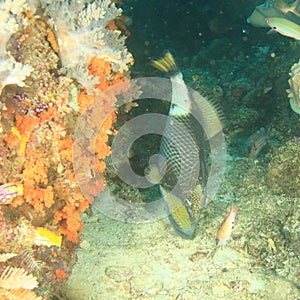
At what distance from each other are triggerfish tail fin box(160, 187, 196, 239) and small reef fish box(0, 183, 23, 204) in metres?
1.41

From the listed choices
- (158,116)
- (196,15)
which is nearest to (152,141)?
(158,116)

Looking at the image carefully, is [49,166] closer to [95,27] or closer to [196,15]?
[95,27]

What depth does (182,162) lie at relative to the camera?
3.16 m

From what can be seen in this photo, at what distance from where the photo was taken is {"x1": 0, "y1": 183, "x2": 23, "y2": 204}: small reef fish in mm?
2123

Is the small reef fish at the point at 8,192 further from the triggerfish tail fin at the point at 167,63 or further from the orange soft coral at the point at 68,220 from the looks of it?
the triggerfish tail fin at the point at 167,63

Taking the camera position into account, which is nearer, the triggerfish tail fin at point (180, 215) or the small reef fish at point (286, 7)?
the triggerfish tail fin at point (180, 215)

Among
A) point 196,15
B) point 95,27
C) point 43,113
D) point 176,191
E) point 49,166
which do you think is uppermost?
point 95,27

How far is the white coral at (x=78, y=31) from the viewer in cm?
239

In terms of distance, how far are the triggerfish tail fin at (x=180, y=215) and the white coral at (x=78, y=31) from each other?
134cm

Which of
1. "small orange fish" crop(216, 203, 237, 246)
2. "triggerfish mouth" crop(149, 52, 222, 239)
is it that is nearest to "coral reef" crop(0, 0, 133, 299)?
"triggerfish mouth" crop(149, 52, 222, 239)

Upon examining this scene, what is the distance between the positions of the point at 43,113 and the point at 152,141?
9.18 ft

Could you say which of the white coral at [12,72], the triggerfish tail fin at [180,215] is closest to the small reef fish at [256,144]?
the triggerfish tail fin at [180,215]

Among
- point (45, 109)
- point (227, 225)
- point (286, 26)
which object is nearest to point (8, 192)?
point (45, 109)

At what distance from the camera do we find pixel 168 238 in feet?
12.2
